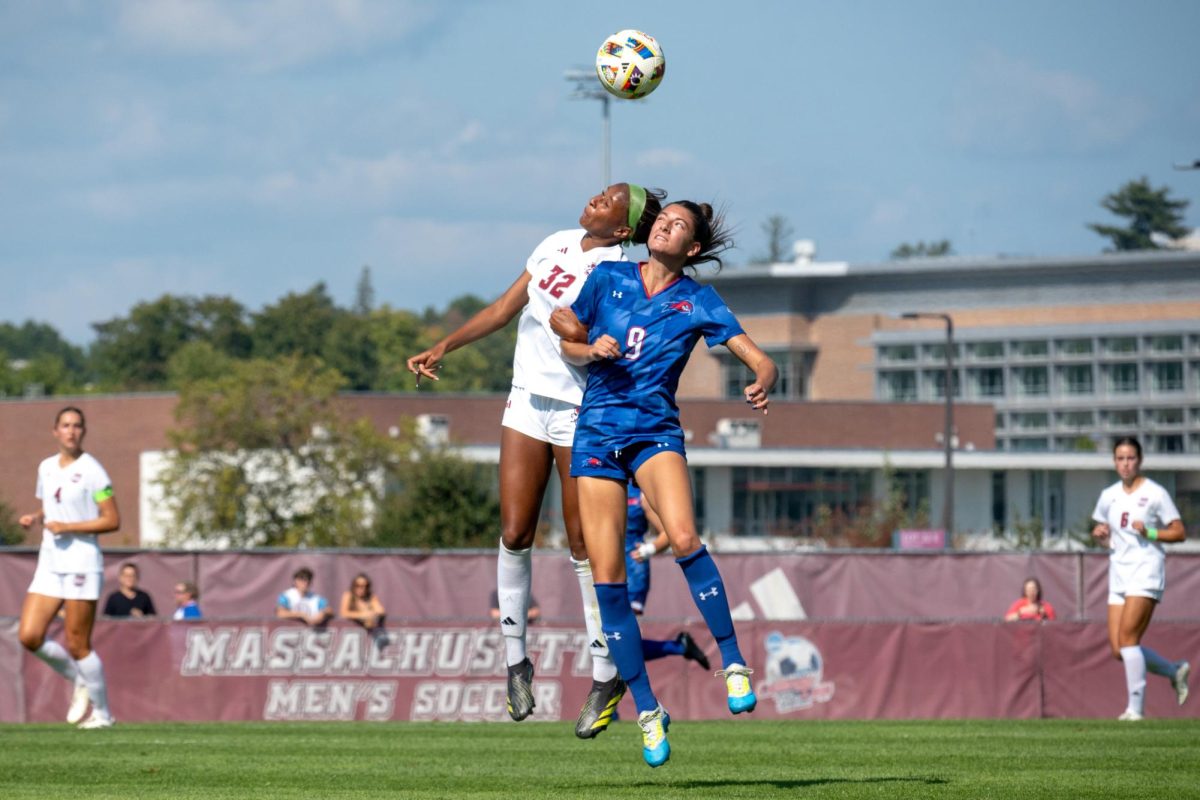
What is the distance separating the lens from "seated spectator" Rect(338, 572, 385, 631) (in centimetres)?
2056

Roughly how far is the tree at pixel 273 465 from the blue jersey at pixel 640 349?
5546 cm

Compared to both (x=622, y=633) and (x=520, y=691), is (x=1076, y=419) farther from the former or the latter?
(x=622, y=633)

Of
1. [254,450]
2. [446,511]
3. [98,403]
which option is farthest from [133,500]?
[446,511]

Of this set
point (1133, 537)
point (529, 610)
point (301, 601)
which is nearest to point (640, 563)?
point (529, 610)

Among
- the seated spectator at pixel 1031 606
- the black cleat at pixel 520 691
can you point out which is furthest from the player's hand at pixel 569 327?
the seated spectator at pixel 1031 606

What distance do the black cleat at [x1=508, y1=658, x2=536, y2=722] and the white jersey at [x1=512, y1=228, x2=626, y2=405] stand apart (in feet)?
5.30

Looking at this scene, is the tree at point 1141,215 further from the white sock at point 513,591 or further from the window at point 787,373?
the white sock at point 513,591

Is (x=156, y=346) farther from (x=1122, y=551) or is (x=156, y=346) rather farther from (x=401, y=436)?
(x=1122, y=551)

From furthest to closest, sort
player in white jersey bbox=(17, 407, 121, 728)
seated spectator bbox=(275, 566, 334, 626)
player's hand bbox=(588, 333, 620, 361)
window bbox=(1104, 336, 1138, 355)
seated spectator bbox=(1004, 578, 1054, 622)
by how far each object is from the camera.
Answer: window bbox=(1104, 336, 1138, 355), seated spectator bbox=(1004, 578, 1054, 622), seated spectator bbox=(275, 566, 334, 626), player in white jersey bbox=(17, 407, 121, 728), player's hand bbox=(588, 333, 620, 361)

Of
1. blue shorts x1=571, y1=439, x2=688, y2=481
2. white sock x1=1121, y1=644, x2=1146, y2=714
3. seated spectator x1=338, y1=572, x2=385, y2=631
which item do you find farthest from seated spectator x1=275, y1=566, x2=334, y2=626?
blue shorts x1=571, y1=439, x2=688, y2=481

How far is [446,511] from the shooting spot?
169ft

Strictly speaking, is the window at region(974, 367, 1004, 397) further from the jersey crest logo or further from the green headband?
the jersey crest logo

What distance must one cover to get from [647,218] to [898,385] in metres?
103

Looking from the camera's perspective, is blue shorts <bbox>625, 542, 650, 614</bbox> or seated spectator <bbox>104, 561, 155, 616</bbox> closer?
blue shorts <bbox>625, 542, 650, 614</bbox>
